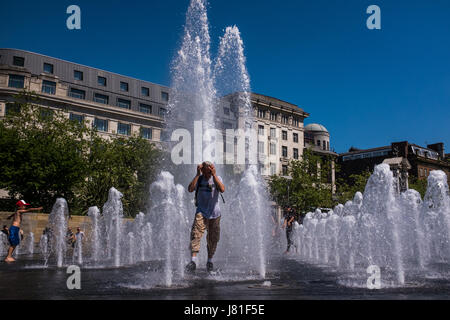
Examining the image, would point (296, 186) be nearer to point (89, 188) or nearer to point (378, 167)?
point (89, 188)

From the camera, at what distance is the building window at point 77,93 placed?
4853 centimetres

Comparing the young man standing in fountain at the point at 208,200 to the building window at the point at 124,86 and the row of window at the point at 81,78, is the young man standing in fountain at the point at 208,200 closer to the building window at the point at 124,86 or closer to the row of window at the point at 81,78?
the row of window at the point at 81,78

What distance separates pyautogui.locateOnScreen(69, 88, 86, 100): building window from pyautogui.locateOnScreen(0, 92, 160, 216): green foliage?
6844 millimetres

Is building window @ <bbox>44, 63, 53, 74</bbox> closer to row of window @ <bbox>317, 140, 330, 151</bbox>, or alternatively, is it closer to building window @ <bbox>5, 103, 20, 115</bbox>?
building window @ <bbox>5, 103, 20, 115</bbox>

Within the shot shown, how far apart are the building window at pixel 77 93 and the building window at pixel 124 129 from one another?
5.19 meters

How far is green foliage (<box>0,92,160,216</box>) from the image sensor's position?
99.5 ft

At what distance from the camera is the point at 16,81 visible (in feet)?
141

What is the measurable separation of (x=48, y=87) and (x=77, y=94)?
155 inches

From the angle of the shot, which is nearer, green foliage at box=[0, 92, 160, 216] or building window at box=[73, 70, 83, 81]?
green foliage at box=[0, 92, 160, 216]

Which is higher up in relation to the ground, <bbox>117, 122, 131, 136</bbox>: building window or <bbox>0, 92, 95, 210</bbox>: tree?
<bbox>117, 122, 131, 136</bbox>: building window

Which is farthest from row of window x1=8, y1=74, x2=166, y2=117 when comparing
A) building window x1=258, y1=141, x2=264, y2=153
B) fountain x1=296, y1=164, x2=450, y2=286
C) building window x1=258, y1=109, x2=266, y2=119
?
fountain x1=296, y1=164, x2=450, y2=286

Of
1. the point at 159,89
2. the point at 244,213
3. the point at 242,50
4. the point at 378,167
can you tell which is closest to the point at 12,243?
the point at 244,213

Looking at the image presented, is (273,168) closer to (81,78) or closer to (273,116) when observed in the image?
(273,116)

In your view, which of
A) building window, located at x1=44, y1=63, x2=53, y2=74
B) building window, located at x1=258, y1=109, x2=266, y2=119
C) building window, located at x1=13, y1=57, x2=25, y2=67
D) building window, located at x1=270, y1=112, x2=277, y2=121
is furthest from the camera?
building window, located at x1=270, y1=112, x2=277, y2=121
